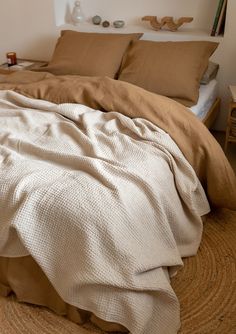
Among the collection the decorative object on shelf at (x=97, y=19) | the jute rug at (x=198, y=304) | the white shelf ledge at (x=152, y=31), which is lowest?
the jute rug at (x=198, y=304)

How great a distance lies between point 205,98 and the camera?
7.72 feet

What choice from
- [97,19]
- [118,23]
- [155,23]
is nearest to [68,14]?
[97,19]

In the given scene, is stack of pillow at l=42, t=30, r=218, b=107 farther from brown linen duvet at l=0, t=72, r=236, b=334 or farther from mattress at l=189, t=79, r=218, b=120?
brown linen duvet at l=0, t=72, r=236, b=334

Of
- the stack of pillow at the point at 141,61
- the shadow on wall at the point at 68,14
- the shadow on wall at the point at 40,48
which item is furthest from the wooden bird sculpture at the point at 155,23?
the shadow on wall at the point at 40,48

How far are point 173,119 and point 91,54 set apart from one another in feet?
3.38

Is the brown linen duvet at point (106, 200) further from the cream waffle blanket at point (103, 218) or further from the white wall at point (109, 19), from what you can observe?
the white wall at point (109, 19)

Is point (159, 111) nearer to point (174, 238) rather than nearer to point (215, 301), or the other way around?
point (174, 238)

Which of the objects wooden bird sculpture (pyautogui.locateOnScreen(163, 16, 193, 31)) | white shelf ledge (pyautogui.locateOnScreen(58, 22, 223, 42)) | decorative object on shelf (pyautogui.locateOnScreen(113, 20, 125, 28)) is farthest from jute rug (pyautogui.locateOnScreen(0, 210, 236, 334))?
decorative object on shelf (pyautogui.locateOnScreen(113, 20, 125, 28))

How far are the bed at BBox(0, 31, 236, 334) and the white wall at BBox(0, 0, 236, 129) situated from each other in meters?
0.97

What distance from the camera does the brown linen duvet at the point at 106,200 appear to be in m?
1.24

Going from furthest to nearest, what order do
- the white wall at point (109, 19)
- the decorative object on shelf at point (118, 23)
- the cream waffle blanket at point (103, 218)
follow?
1. the decorative object on shelf at point (118, 23)
2. the white wall at point (109, 19)
3. the cream waffle blanket at point (103, 218)

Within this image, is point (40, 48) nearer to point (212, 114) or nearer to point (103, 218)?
point (212, 114)

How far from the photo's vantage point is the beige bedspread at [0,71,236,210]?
1.76 meters

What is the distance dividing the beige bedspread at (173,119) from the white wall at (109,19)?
0.96m
